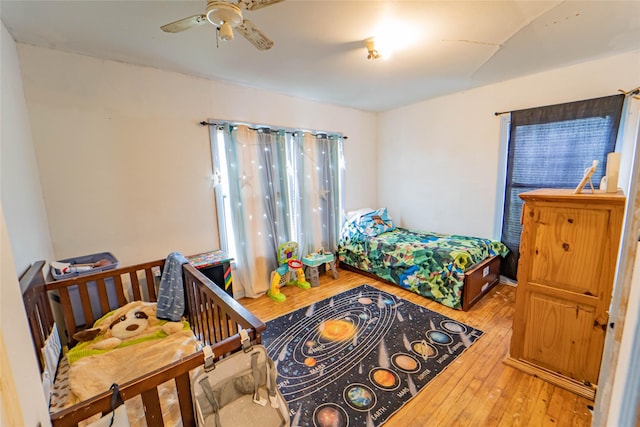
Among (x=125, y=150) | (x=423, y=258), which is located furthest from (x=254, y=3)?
(x=423, y=258)

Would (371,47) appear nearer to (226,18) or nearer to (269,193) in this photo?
(226,18)

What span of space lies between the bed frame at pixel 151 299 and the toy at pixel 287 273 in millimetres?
1197

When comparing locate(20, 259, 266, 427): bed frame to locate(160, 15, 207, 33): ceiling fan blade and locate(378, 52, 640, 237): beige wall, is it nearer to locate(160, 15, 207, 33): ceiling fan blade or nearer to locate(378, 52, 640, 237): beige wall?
locate(160, 15, 207, 33): ceiling fan blade

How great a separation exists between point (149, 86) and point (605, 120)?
409 cm

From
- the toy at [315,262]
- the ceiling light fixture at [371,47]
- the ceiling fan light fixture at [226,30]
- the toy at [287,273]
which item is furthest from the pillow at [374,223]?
the ceiling fan light fixture at [226,30]

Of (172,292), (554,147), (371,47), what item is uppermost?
(371,47)

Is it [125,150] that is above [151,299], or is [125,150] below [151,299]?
above

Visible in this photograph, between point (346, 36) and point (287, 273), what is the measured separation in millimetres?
2565

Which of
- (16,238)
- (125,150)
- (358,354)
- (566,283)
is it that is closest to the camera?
(16,238)

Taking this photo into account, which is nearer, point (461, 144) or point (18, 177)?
point (18, 177)

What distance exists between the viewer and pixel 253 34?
148cm

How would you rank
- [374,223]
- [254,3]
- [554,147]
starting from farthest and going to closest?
[374,223]
[554,147]
[254,3]

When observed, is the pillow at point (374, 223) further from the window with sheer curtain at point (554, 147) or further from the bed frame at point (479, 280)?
the window with sheer curtain at point (554, 147)

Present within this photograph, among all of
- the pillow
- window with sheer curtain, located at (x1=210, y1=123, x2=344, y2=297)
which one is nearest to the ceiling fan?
window with sheer curtain, located at (x1=210, y1=123, x2=344, y2=297)
